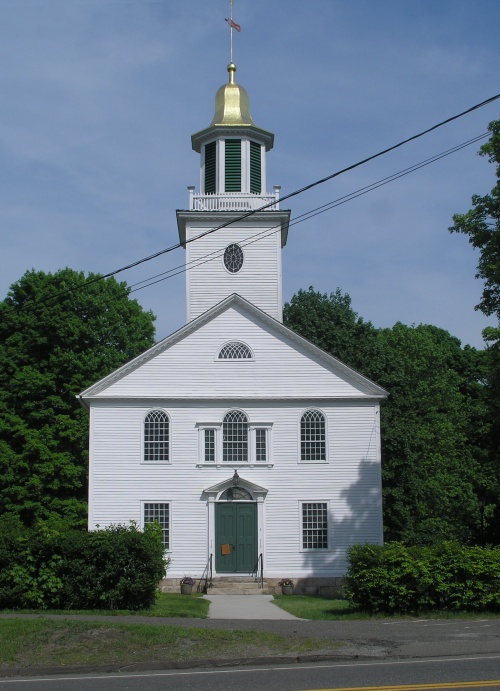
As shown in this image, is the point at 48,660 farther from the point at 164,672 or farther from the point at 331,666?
the point at 331,666

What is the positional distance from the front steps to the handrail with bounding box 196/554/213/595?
0.57 ft

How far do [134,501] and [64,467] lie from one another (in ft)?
44.1

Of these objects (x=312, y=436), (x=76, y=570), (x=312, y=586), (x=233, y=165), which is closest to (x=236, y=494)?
(x=312, y=436)

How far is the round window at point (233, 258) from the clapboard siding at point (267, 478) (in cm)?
583

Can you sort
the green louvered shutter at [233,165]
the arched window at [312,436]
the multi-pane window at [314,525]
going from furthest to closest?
the green louvered shutter at [233,165] → the arched window at [312,436] → the multi-pane window at [314,525]

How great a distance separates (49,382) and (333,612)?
24.9 metres

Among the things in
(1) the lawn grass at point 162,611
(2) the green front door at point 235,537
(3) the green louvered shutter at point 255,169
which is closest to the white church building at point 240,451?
(2) the green front door at point 235,537

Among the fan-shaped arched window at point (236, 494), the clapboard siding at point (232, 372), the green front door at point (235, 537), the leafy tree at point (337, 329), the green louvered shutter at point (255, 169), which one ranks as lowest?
the green front door at point (235, 537)

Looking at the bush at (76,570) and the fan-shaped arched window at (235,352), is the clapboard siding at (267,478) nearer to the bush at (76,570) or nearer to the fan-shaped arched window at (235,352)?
the fan-shaped arched window at (235,352)

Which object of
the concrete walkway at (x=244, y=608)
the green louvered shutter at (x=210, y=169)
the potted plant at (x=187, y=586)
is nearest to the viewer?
the concrete walkway at (x=244, y=608)

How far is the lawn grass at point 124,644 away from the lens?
12.9 meters

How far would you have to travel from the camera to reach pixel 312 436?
29.8m

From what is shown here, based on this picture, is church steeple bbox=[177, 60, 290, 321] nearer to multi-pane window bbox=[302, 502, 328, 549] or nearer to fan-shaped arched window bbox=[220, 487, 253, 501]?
fan-shaped arched window bbox=[220, 487, 253, 501]

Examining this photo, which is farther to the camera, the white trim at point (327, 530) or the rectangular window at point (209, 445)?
the rectangular window at point (209, 445)
